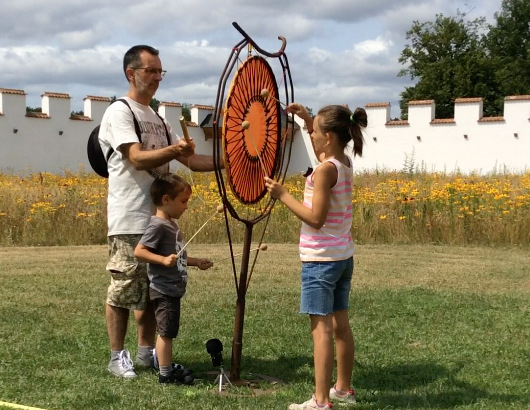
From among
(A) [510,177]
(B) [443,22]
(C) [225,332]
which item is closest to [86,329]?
(C) [225,332]

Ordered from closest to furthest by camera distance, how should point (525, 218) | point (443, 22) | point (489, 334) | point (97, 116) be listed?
1. point (489, 334)
2. point (525, 218)
3. point (97, 116)
4. point (443, 22)

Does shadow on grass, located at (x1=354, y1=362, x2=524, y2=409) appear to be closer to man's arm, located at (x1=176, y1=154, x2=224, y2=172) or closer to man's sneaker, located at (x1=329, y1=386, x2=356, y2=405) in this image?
man's sneaker, located at (x1=329, y1=386, x2=356, y2=405)

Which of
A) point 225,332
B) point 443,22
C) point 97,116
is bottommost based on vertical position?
point 225,332

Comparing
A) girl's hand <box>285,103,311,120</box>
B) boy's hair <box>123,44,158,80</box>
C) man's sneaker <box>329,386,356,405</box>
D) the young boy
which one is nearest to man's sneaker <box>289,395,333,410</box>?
man's sneaker <box>329,386,356,405</box>

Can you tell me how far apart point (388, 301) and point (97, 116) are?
1993 cm

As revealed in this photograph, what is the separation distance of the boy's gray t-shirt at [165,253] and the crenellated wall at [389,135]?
65.0 ft

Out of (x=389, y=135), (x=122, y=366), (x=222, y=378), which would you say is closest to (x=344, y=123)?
(x=222, y=378)

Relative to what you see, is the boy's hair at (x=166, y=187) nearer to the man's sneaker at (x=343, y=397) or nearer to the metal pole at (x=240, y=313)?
the metal pole at (x=240, y=313)

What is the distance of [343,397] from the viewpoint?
470 cm

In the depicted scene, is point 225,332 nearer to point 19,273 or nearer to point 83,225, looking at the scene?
point 19,273

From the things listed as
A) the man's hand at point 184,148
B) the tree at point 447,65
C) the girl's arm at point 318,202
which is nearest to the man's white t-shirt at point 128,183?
the man's hand at point 184,148

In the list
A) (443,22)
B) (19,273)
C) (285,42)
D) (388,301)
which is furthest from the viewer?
(443,22)

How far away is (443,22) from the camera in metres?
47.4

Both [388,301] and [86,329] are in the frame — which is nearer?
[86,329]
